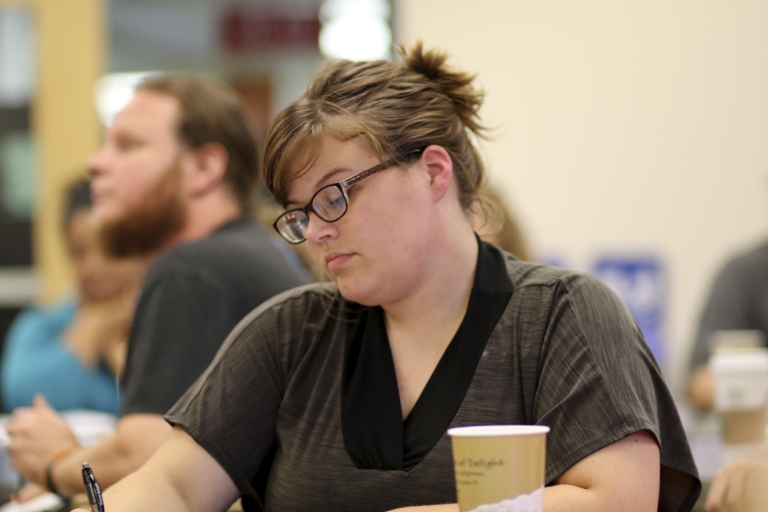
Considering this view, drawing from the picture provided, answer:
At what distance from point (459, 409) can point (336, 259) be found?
0.98 feet

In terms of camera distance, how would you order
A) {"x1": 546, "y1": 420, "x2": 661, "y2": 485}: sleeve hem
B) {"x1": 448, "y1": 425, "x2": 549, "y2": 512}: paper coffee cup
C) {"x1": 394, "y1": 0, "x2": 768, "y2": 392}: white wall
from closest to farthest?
{"x1": 448, "y1": 425, "x2": 549, "y2": 512}: paper coffee cup
{"x1": 546, "y1": 420, "x2": 661, "y2": 485}: sleeve hem
{"x1": 394, "y1": 0, "x2": 768, "y2": 392}: white wall

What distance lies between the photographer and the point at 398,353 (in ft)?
4.87

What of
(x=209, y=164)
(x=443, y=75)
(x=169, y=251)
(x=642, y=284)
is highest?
(x=443, y=75)

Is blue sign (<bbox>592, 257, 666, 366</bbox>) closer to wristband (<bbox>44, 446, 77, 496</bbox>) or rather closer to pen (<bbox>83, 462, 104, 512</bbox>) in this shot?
wristband (<bbox>44, 446, 77, 496</bbox>)

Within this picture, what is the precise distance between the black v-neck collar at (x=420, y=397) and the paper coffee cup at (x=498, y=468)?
40 centimetres

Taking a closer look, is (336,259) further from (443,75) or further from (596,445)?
(596,445)

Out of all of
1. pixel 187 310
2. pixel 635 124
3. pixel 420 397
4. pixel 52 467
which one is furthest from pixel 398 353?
pixel 635 124

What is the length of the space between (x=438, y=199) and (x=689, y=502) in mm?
607

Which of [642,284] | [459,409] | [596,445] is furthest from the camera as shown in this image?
[642,284]

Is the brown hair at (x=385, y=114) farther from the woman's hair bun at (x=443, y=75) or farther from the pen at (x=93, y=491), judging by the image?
the pen at (x=93, y=491)

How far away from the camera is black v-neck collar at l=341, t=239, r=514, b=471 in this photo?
1355mm

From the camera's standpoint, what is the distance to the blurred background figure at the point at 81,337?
3.12 m

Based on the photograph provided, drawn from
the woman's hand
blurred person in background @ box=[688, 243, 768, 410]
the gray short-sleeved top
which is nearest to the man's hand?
the gray short-sleeved top

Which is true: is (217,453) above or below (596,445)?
below
